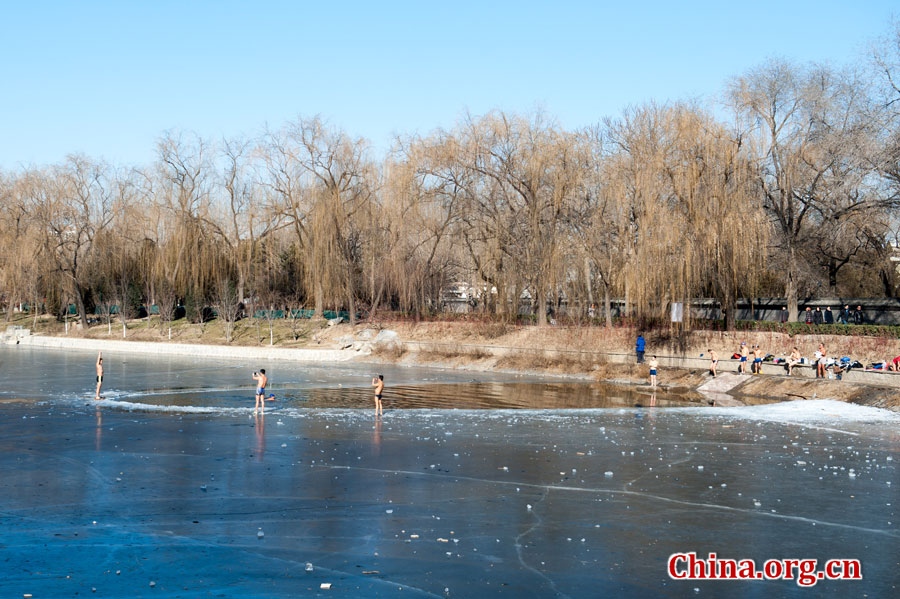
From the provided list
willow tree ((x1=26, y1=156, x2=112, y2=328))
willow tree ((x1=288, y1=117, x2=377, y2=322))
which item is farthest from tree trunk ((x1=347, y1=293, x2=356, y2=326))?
willow tree ((x1=26, y1=156, x2=112, y2=328))

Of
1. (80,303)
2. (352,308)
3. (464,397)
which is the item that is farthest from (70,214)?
(464,397)

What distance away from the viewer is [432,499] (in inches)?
533

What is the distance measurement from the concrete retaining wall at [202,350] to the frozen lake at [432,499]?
20.8 m

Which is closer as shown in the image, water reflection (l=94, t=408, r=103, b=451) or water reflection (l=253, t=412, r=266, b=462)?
water reflection (l=253, t=412, r=266, b=462)

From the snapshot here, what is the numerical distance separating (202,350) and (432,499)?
3840cm

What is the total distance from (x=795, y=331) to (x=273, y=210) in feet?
109

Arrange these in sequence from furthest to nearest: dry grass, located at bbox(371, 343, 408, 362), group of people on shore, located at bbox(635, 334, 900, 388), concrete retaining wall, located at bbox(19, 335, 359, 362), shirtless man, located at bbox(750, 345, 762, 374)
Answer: concrete retaining wall, located at bbox(19, 335, 359, 362), dry grass, located at bbox(371, 343, 408, 362), shirtless man, located at bbox(750, 345, 762, 374), group of people on shore, located at bbox(635, 334, 900, 388)

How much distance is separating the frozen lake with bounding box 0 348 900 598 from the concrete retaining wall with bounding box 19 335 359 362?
20811 mm

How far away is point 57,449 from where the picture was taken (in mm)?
17516

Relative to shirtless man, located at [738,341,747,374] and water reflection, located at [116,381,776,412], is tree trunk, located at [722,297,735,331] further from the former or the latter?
water reflection, located at [116,381,776,412]

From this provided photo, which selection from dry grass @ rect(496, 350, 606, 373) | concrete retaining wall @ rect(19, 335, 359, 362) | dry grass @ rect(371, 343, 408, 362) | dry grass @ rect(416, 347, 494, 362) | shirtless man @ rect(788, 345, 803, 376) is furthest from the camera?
concrete retaining wall @ rect(19, 335, 359, 362)

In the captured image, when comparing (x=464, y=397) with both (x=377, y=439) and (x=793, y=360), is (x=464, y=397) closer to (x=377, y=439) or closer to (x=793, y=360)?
(x=377, y=439)

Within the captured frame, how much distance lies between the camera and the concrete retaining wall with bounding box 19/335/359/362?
45969 millimetres

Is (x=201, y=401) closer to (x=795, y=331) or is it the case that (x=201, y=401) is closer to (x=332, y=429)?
(x=332, y=429)
